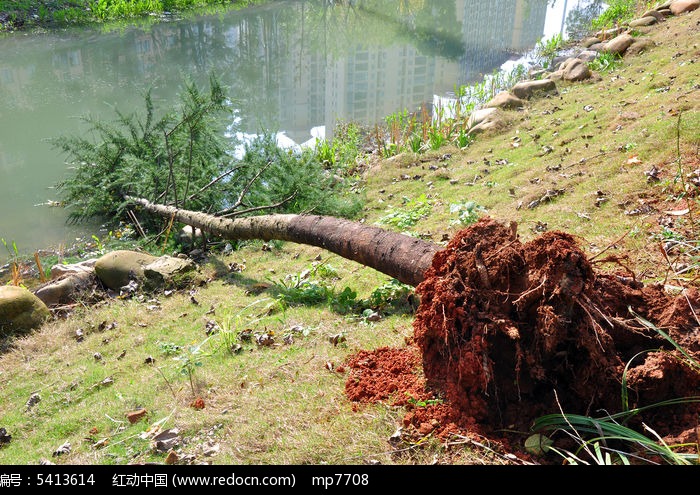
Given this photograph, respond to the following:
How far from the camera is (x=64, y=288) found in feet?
23.0

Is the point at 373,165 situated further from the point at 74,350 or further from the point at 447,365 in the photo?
the point at 447,365

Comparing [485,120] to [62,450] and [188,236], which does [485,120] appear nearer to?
[188,236]

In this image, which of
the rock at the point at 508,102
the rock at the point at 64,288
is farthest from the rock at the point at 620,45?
the rock at the point at 64,288

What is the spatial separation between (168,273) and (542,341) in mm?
5236

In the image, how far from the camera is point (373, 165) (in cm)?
1146

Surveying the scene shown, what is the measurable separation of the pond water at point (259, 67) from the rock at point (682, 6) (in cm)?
575

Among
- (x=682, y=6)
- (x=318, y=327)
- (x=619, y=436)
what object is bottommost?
(x=318, y=327)

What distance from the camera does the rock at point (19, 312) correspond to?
609 cm

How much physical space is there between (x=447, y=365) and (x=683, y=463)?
1.29 m

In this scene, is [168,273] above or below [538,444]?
below

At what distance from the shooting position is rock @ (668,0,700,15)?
13.9 metres

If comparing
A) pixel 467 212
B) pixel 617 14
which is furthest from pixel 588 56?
pixel 467 212

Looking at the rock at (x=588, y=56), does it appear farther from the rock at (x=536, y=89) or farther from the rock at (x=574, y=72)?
the rock at (x=536, y=89)

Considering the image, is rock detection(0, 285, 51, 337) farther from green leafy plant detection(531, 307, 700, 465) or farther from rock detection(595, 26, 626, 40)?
rock detection(595, 26, 626, 40)
